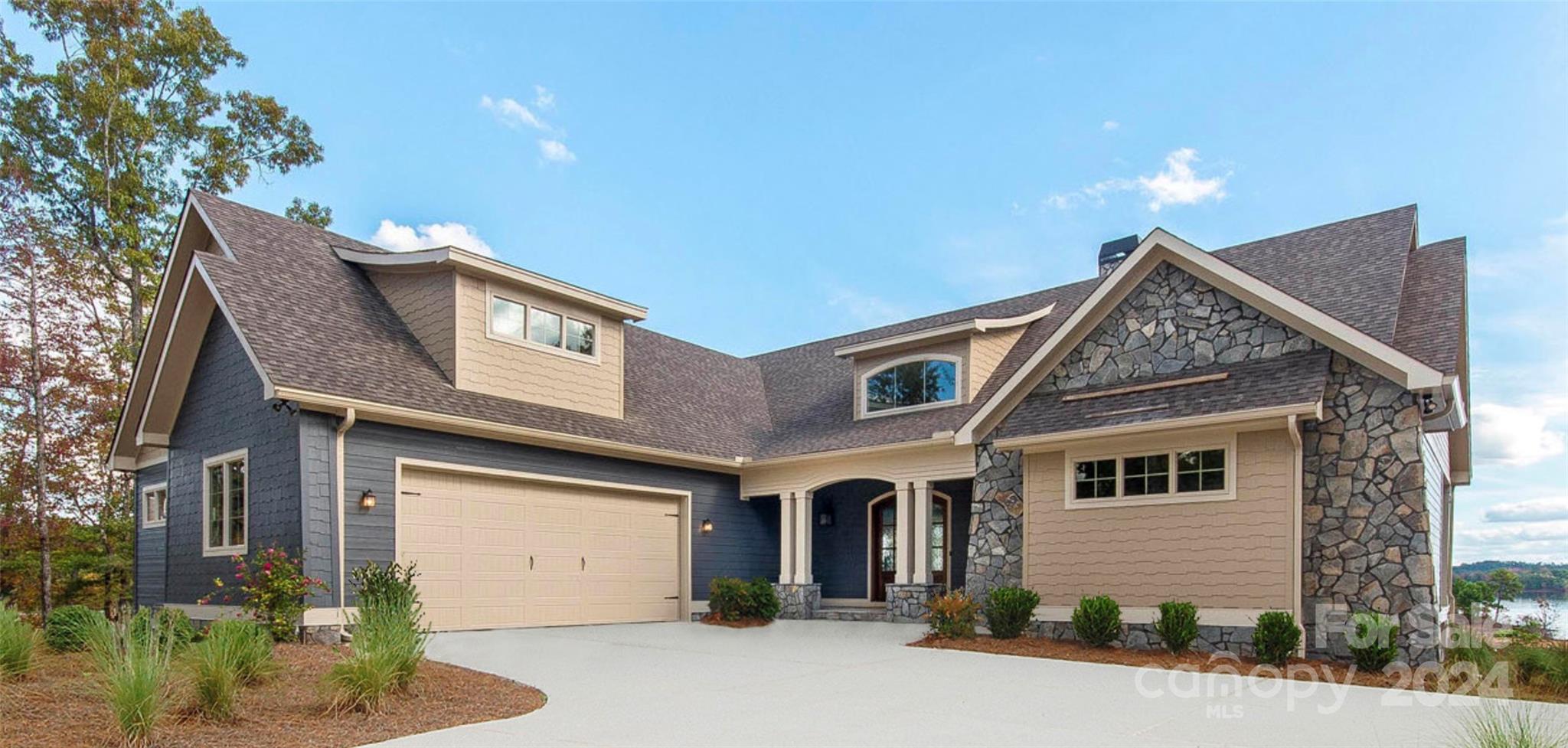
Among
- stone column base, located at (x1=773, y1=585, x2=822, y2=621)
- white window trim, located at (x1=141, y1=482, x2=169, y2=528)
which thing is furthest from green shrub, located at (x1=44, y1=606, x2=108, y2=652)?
stone column base, located at (x1=773, y1=585, x2=822, y2=621)

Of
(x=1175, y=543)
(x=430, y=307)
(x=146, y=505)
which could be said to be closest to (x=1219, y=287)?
(x=1175, y=543)

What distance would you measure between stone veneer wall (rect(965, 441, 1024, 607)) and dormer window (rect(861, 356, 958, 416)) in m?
2.21

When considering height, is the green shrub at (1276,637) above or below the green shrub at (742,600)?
above

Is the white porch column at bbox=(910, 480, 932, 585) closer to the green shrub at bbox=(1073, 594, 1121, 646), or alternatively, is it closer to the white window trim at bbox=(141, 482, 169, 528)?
the green shrub at bbox=(1073, 594, 1121, 646)

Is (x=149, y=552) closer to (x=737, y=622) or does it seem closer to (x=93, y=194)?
(x=737, y=622)

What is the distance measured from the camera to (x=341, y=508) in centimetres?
1049

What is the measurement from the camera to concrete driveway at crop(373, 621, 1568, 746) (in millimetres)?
5973

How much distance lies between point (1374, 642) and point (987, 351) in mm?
7053

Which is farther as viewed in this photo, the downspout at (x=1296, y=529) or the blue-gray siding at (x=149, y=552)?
the blue-gray siding at (x=149, y=552)

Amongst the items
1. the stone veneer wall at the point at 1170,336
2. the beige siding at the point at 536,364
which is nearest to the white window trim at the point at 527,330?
the beige siding at the point at 536,364

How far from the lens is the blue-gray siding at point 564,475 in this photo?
10.7 m

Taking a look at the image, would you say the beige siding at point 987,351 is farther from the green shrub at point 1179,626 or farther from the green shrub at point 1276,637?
the green shrub at point 1276,637

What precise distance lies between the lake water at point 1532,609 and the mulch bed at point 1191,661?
3.91 metres

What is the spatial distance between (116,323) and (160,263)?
1.55 metres
